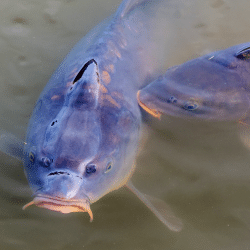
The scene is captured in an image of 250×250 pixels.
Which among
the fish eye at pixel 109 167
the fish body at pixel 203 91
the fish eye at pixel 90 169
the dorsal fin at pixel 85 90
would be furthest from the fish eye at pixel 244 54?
the fish eye at pixel 90 169

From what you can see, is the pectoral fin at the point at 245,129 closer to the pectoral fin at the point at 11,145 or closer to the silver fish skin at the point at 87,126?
the silver fish skin at the point at 87,126

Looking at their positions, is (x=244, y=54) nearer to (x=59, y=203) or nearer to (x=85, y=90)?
(x=85, y=90)

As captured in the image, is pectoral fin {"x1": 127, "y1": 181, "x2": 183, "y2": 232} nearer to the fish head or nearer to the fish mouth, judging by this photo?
the fish head

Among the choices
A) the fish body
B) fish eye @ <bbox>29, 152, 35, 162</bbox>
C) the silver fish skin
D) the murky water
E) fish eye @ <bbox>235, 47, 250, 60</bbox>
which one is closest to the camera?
the silver fish skin

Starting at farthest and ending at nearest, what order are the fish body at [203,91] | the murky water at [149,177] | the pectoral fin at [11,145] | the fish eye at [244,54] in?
the fish eye at [244,54] → the fish body at [203,91] → the pectoral fin at [11,145] → the murky water at [149,177]

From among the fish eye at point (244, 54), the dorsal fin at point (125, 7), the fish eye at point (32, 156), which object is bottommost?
the fish eye at point (32, 156)

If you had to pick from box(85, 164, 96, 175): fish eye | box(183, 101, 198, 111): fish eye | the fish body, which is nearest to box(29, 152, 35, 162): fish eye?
box(85, 164, 96, 175): fish eye

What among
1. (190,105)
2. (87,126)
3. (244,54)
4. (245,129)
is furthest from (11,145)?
(244,54)

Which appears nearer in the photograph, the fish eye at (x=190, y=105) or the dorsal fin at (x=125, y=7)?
the fish eye at (x=190, y=105)

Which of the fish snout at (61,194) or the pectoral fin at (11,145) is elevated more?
the fish snout at (61,194)
